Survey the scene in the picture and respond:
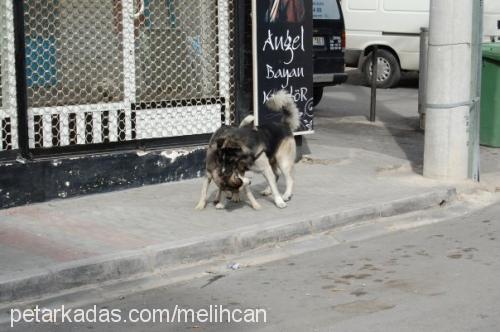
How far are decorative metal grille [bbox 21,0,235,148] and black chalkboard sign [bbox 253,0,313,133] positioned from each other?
1.02ft

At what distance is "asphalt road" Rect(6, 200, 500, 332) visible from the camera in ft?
19.0

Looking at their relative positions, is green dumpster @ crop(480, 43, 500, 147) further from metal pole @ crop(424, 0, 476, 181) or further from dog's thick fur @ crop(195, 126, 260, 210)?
dog's thick fur @ crop(195, 126, 260, 210)

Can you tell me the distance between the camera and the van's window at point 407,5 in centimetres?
1783

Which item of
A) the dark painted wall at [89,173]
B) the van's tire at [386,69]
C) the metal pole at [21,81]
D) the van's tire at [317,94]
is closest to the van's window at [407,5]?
the van's tire at [386,69]

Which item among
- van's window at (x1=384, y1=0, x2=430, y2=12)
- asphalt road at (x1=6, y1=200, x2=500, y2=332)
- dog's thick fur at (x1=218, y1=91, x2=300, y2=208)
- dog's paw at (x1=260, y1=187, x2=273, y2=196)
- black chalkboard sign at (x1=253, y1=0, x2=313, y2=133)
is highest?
van's window at (x1=384, y1=0, x2=430, y2=12)

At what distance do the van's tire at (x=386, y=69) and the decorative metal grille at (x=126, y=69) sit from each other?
8950 millimetres

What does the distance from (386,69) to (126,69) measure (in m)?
10.2

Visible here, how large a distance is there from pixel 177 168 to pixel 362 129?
15.1 ft

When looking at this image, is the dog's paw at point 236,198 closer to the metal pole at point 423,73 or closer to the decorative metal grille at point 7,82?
the decorative metal grille at point 7,82

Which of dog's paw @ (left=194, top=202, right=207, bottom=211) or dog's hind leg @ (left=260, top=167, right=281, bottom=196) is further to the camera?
dog's hind leg @ (left=260, top=167, right=281, bottom=196)

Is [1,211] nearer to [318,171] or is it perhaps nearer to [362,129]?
[318,171]

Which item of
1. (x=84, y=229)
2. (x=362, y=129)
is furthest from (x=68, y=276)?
(x=362, y=129)

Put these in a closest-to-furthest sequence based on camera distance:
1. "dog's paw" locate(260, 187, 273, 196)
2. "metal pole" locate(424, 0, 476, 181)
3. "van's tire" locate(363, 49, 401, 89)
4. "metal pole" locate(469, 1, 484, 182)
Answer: "dog's paw" locate(260, 187, 273, 196) < "metal pole" locate(424, 0, 476, 181) < "metal pole" locate(469, 1, 484, 182) < "van's tire" locate(363, 49, 401, 89)

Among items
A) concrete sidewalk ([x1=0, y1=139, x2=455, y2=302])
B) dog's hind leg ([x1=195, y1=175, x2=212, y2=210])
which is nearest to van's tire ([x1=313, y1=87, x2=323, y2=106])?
concrete sidewalk ([x1=0, y1=139, x2=455, y2=302])
